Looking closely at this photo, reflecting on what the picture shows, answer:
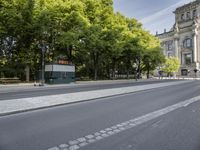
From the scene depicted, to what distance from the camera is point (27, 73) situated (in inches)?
1350

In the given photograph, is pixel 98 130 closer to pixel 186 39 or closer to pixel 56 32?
pixel 56 32

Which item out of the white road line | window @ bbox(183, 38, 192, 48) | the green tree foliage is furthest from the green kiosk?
window @ bbox(183, 38, 192, 48)

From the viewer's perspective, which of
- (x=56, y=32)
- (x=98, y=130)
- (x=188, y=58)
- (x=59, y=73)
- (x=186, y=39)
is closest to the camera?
(x=98, y=130)

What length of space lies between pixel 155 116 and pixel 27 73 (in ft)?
93.7

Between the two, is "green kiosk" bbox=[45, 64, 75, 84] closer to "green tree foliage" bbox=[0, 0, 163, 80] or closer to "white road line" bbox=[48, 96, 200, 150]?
"green tree foliage" bbox=[0, 0, 163, 80]

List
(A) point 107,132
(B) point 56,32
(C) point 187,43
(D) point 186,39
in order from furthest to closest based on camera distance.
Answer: (C) point 187,43 → (D) point 186,39 → (B) point 56,32 → (A) point 107,132

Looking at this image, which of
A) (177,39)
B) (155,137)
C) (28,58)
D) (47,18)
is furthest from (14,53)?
(177,39)

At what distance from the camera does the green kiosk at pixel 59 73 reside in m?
31.1

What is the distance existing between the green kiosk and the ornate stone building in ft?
217

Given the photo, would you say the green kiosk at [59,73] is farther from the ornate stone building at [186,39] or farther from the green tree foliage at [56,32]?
the ornate stone building at [186,39]

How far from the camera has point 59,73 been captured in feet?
105

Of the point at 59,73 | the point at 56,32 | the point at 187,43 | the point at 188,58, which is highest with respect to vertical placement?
the point at 187,43

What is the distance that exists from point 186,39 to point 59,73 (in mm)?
78207

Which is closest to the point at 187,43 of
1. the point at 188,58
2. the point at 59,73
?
the point at 188,58
